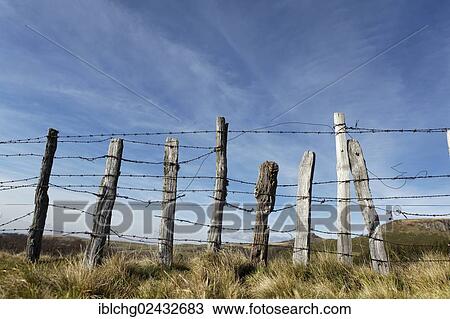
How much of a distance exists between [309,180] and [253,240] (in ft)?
5.37

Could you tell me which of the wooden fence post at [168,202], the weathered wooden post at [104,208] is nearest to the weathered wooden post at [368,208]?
the wooden fence post at [168,202]

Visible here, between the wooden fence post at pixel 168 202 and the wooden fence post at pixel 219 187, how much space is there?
32.2 inches

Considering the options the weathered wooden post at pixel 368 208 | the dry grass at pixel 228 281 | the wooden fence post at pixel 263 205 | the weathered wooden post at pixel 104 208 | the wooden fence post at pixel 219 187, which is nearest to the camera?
the dry grass at pixel 228 281

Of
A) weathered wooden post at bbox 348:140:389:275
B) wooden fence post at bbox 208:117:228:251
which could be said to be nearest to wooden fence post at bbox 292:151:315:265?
weathered wooden post at bbox 348:140:389:275

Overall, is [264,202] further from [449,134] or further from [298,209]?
[449,134]

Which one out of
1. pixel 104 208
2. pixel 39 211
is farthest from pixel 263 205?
pixel 39 211

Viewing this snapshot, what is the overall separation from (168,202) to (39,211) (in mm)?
3355

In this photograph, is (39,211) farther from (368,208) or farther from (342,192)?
(368,208)

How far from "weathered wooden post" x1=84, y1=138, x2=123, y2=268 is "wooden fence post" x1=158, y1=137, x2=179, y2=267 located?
0.98 metres

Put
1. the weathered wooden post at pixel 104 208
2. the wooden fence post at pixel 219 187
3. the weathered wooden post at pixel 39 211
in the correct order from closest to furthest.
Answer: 1. the weathered wooden post at pixel 104 208
2. the wooden fence post at pixel 219 187
3. the weathered wooden post at pixel 39 211

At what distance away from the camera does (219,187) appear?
796 centimetres

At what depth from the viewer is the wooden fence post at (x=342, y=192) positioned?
745cm

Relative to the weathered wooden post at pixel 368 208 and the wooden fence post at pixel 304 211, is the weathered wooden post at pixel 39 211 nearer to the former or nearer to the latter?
the wooden fence post at pixel 304 211

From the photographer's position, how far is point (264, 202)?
25.2 ft
